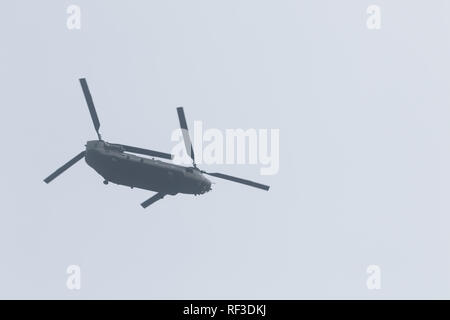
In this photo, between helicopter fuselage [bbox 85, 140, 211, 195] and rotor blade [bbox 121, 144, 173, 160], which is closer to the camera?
rotor blade [bbox 121, 144, 173, 160]

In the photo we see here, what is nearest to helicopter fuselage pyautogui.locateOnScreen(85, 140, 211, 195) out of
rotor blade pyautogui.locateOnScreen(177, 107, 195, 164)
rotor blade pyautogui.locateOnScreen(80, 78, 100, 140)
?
rotor blade pyautogui.locateOnScreen(177, 107, 195, 164)

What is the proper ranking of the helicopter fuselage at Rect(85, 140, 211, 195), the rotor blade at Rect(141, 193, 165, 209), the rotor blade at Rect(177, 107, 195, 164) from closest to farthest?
the rotor blade at Rect(177, 107, 195, 164), the helicopter fuselage at Rect(85, 140, 211, 195), the rotor blade at Rect(141, 193, 165, 209)

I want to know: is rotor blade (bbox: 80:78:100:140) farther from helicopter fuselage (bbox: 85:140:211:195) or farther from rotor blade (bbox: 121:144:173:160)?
rotor blade (bbox: 121:144:173:160)

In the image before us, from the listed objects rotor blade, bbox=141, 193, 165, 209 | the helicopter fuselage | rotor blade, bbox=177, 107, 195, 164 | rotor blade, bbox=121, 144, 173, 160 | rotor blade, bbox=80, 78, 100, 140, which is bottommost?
rotor blade, bbox=141, 193, 165, 209

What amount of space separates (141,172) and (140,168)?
34 cm

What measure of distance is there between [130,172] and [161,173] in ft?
6.83

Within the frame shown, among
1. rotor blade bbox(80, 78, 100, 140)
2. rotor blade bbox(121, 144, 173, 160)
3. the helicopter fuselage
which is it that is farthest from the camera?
the helicopter fuselage

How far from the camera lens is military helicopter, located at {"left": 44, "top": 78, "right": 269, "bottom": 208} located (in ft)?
201

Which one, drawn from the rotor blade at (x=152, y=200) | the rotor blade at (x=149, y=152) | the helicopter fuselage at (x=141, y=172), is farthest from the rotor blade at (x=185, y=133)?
the rotor blade at (x=152, y=200)

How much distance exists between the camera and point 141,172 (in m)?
62.1

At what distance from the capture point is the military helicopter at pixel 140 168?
61.1 m

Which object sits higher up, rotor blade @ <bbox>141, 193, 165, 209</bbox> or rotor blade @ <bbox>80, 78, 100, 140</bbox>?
rotor blade @ <bbox>80, 78, 100, 140</bbox>
